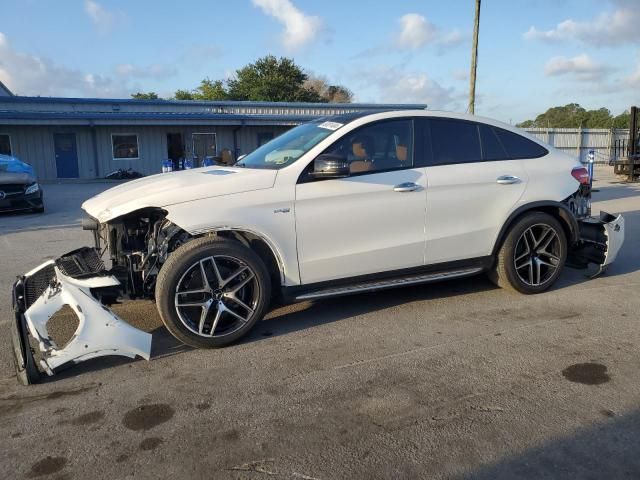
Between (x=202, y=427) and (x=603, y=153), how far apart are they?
37.9 meters

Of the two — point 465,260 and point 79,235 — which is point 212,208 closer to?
point 465,260

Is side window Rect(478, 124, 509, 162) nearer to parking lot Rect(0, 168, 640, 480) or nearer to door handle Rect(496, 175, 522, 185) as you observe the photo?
door handle Rect(496, 175, 522, 185)

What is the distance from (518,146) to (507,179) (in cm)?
47

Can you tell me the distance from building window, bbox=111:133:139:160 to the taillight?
2405 cm

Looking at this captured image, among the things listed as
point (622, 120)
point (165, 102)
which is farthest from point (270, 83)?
point (622, 120)

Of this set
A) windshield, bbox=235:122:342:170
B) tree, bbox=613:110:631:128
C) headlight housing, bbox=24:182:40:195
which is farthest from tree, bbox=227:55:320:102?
windshield, bbox=235:122:342:170

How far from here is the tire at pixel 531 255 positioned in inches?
197

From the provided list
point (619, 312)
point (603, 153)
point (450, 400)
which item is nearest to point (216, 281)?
point (450, 400)

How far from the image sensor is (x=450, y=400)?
3207 mm

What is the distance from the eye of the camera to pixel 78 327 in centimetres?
358

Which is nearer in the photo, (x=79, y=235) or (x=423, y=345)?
(x=423, y=345)

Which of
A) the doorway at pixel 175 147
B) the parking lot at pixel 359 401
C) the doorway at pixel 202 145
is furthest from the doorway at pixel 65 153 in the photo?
the parking lot at pixel 359 401

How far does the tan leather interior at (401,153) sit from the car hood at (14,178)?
10.4 m

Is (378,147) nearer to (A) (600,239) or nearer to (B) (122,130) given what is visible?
(A) (600,239)
